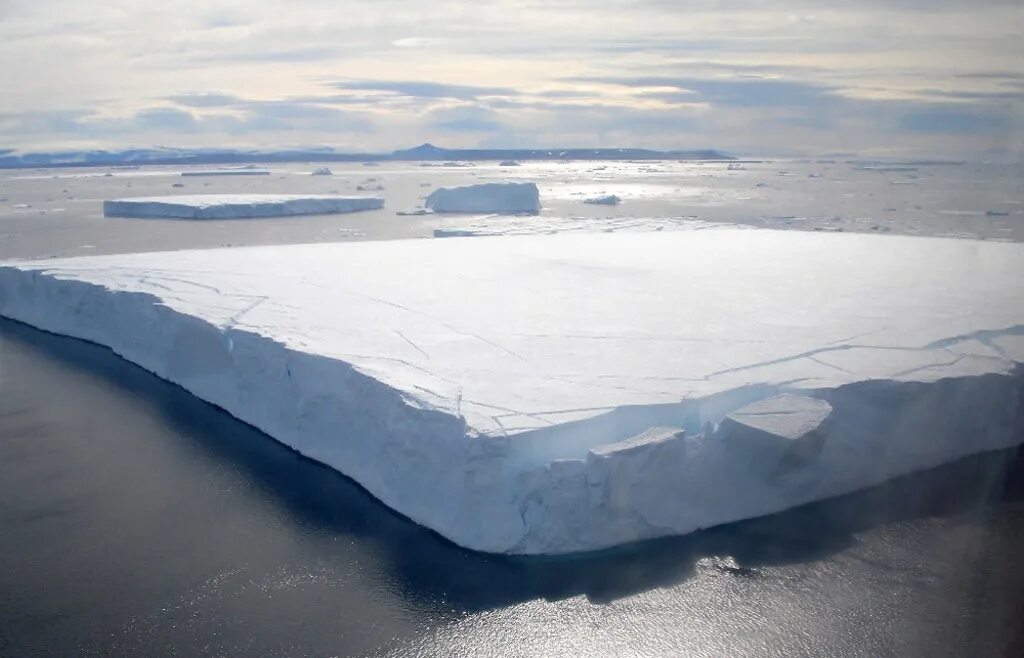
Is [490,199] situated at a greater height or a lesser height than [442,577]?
greater

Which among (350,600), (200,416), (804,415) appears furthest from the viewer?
(200,416)

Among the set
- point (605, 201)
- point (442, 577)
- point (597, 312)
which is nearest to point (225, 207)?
point (605, 201)

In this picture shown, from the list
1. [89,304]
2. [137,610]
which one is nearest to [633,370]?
[137,610]

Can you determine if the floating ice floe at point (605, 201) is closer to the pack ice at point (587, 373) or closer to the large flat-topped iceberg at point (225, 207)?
the large flat-topped iceberg at point (225, 207)

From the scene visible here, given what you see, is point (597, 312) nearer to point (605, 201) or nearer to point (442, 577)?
point (442, 577)

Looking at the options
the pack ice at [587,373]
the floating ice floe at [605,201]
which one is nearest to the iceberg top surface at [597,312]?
the pack ice at [587,373]

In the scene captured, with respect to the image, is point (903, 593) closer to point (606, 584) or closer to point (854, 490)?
point (854, 490)
